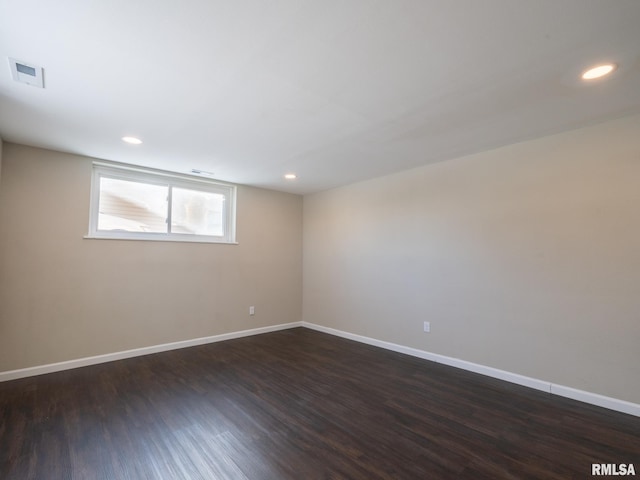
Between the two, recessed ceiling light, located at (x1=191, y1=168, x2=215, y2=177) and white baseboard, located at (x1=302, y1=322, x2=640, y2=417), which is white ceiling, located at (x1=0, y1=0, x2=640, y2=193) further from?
white baseboard, located at (x1=302, y1=322, x2=640, y2=417)

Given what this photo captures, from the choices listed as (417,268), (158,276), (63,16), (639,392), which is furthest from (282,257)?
(639,392)

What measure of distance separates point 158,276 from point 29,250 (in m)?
1.27

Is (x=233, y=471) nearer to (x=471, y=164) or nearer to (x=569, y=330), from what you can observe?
(x=569, y=330)

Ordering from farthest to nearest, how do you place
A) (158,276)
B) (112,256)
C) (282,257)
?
(282,257), (158,276), (112,256)

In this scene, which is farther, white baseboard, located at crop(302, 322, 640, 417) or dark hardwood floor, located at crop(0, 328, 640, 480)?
white baseboard, located at crop(302, 322, 640, 417)

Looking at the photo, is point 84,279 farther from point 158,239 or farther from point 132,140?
point 132,140

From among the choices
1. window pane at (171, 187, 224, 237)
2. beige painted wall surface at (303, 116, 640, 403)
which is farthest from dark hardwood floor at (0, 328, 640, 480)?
window pane at (171, 187, 224, 237)

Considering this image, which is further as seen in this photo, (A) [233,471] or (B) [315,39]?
(A) [233,471]

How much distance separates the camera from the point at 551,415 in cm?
229

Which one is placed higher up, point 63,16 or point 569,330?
point 63,16

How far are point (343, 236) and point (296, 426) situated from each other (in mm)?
3017

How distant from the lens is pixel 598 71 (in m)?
1.83

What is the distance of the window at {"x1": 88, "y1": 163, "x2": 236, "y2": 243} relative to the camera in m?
3.60

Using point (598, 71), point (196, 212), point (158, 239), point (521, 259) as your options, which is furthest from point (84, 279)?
point (598, 71)
